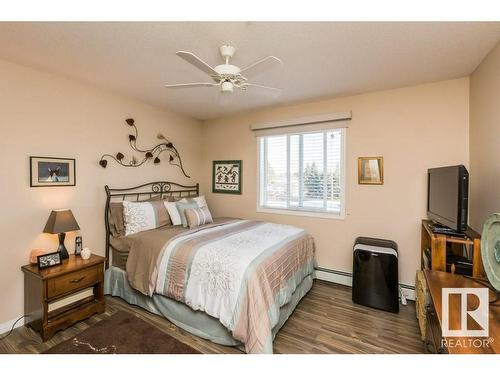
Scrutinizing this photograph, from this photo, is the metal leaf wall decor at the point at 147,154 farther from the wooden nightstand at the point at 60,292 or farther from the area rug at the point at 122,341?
the area rug at the point at 122,341

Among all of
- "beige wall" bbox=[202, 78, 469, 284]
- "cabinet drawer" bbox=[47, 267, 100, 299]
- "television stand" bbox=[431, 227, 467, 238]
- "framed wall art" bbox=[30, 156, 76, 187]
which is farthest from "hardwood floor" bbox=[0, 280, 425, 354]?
"framed wall art" bbox=[30, 156, 76, 187]

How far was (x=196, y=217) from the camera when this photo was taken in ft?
10.1

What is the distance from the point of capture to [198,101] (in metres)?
3.30

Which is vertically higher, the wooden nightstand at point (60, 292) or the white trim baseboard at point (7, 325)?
the wooden nightstand at point (60, 292)

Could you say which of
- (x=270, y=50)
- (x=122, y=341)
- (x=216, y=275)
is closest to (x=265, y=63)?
(x=270, y=50)

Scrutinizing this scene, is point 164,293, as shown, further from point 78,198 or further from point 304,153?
point 304,153

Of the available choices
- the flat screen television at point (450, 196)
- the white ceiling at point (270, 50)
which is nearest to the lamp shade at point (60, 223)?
the white ceiling at point (270, 50)

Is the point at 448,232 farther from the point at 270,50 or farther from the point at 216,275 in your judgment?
the point at 270,50

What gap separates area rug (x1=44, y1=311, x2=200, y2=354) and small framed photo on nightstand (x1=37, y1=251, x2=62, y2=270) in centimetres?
69

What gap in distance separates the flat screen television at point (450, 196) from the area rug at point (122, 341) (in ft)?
7.37

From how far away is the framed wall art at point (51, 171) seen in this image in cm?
230

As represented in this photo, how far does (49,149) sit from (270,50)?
2367mm

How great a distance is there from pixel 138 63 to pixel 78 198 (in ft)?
5.29

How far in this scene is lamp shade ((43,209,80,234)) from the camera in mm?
2238
